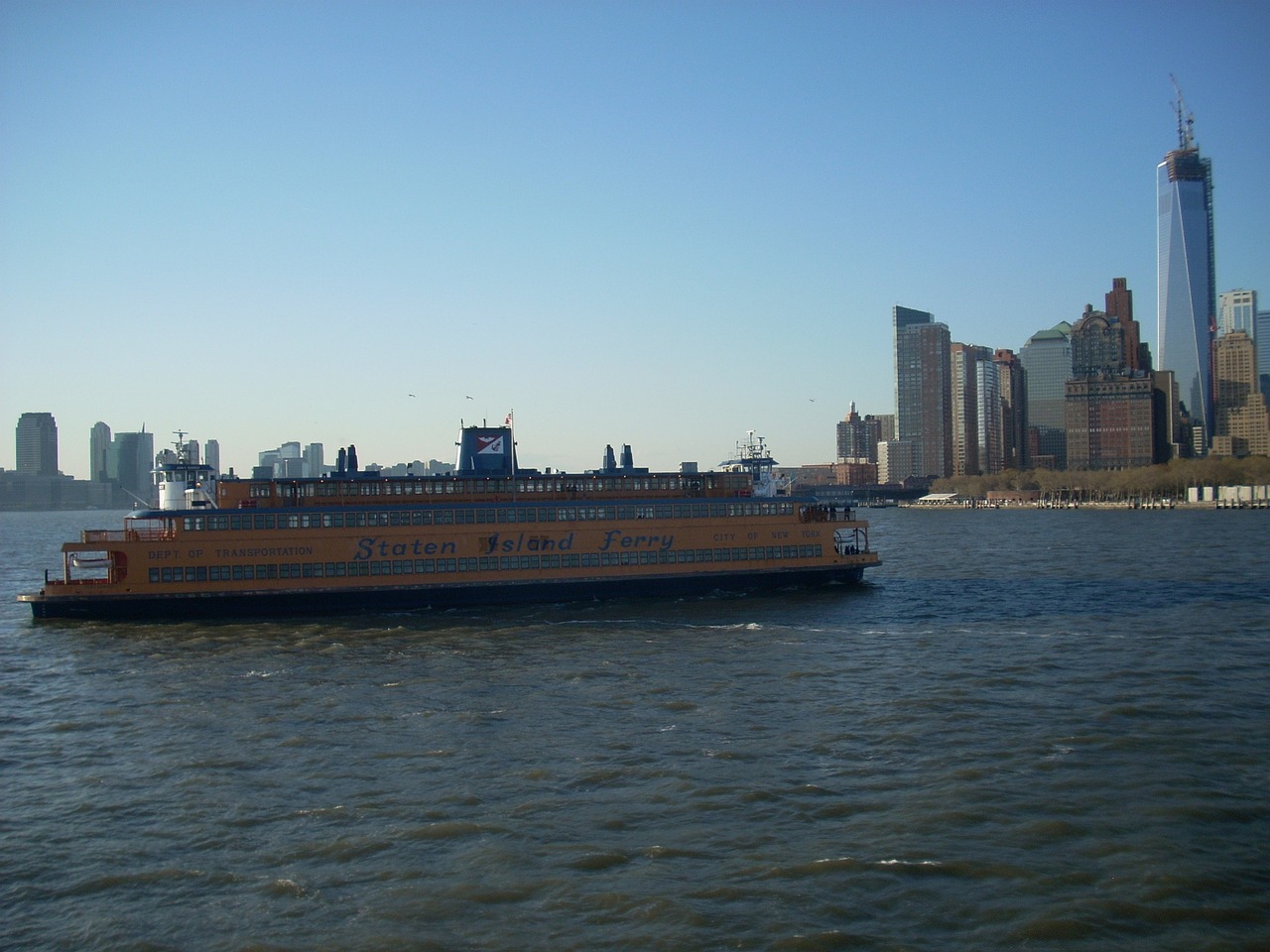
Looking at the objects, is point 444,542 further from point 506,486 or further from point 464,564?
point 506,486

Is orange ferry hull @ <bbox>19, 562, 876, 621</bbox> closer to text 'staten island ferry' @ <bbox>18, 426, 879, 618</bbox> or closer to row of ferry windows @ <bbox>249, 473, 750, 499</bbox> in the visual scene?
text 'staten island ferry' @ <bbox>18, 426, 879, 618</bbox>

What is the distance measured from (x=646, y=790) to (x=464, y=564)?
32.0 metres

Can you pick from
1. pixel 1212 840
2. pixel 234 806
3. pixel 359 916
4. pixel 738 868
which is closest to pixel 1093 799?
pixel 1212 840

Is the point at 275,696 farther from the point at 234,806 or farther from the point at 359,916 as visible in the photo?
the point at 359,916

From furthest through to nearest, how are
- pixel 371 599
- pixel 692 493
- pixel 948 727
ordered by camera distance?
1. pixel 692 493
2. pixel 371 599
3. pixel 948 727

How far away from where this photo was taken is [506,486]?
185ft

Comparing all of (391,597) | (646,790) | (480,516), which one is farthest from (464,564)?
(646,790)

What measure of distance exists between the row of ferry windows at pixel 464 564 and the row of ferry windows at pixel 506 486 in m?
4.55

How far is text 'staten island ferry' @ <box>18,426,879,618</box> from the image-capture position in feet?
162

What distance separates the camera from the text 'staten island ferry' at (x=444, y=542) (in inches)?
1945

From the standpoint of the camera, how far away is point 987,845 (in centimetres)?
1872

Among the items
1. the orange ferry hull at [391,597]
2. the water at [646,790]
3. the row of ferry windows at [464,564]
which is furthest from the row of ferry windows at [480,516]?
the water at [646,790]

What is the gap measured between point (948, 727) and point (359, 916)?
16463 mm

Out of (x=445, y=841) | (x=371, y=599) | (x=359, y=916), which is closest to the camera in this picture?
(x=359, y=916)
